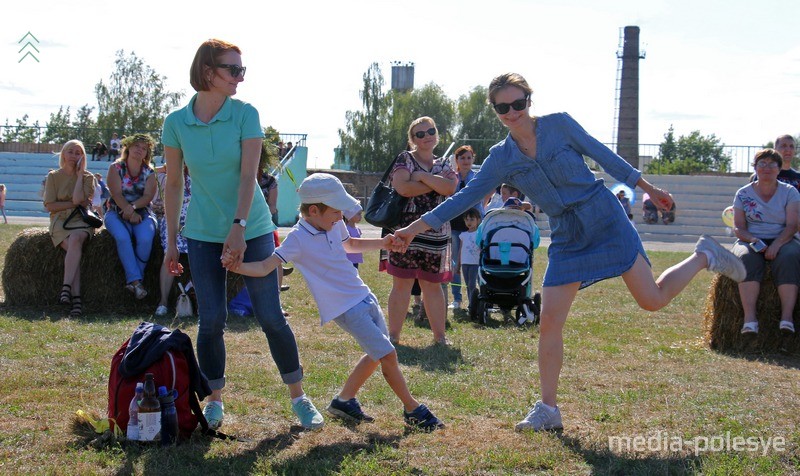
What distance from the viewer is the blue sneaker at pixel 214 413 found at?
4887 mm

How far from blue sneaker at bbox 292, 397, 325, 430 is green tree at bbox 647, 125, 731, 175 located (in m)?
38.7

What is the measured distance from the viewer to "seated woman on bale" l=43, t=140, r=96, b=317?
9367 mm

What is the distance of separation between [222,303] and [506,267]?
5005 mm

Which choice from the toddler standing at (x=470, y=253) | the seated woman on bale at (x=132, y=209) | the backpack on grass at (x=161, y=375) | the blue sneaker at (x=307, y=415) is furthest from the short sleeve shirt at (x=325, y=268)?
the toddler standing at (x=470, y=253)

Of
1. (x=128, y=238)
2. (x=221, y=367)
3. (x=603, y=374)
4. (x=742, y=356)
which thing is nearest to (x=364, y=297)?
(x=221, y=367)

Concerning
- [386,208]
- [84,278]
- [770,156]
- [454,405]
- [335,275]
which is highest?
[770,156]

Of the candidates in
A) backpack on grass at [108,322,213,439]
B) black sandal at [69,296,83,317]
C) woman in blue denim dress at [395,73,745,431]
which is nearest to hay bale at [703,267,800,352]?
woman in blue denim dress at [395,73,745,431]

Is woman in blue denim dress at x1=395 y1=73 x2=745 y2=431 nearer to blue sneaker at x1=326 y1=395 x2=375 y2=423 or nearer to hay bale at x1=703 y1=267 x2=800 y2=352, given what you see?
blue sneaker at x1=326 y1=395 x2=375 y2=423

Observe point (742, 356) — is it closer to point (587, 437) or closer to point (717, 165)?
point (587, 437)

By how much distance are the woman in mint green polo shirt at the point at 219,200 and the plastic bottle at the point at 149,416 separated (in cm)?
50

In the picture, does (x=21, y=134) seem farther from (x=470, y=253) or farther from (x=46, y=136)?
(x=470, y=253)

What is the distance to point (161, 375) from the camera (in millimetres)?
4605

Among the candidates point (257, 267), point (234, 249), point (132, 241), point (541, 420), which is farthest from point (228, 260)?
point (132, 241)

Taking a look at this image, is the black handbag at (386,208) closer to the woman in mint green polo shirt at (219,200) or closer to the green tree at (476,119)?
the woman in mint green polo shirt at (219,200)
